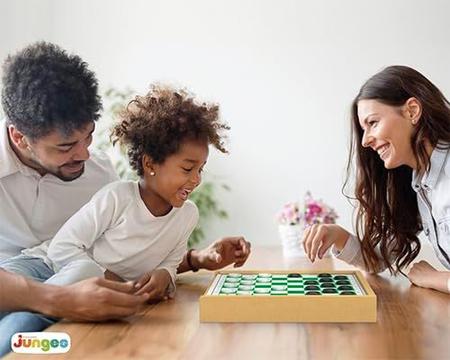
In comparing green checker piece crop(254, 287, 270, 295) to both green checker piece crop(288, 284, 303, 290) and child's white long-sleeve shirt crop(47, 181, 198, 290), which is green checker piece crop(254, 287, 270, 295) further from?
child's white long-sleeve shirt crop(47, 181, 198, 290)

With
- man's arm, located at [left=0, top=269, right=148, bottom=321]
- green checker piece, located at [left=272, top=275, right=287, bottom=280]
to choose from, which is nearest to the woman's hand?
green checker piece, located at [left=272, top=275, right=287, bottom=280]

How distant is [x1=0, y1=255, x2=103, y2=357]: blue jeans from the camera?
69 cm

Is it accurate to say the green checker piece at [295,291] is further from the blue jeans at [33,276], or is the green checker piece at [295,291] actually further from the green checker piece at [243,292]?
the blue jeans at [33,276]

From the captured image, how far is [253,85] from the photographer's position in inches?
59.7

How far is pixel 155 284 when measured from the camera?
87cm

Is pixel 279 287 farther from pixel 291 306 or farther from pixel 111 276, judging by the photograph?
pixel 111 276

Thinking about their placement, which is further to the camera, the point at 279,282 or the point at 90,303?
the point at 279,282

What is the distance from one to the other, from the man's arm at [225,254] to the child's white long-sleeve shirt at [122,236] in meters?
0.06

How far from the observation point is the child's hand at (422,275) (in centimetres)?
93

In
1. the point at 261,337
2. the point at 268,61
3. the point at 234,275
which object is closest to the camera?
the point at 261,337

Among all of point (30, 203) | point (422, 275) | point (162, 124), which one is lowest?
point (422, 275)

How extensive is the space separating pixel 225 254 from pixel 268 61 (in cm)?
64

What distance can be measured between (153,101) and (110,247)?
0.20 meters

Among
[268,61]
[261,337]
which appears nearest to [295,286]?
[261,337]
